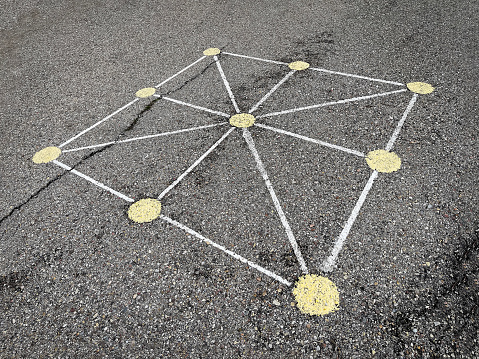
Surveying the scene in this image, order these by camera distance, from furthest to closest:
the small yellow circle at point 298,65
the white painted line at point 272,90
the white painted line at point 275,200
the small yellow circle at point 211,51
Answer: the small yellow circle at point 211,51 → the small yellow circle at point 298,65 → the white painted line at point 272,90 → the white painted line at point 275,200

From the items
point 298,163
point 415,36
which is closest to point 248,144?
point 298,163

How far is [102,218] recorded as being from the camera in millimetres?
3650

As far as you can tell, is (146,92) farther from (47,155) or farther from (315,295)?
(315,295)

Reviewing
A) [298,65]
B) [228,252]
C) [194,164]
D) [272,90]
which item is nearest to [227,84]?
[272,90]

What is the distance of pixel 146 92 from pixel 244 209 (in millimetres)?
3368

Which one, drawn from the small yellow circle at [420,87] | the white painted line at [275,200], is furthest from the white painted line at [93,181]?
the small yellow circle at [420,87]

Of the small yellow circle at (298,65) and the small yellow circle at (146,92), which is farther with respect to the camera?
the small yellow circle at (298,65)

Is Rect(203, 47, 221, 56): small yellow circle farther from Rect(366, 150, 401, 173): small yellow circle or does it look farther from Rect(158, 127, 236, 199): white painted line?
Rect(366, 150, 401, 173): small yellow circle

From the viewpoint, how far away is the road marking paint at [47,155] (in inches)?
179

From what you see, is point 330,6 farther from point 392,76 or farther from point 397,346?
point 397,346

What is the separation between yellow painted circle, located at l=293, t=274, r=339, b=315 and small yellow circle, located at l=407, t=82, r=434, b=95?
3801mm

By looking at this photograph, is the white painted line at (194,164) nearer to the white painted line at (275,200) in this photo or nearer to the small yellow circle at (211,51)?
the white painted line at (275,200)

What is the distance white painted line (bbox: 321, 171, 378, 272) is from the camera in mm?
2975

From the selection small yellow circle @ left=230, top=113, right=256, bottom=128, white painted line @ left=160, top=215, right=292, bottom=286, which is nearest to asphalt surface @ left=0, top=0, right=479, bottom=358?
white painted line @ left=160, top=215, right=292, bottom=286
